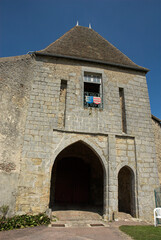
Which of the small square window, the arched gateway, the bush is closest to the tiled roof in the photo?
the small square window

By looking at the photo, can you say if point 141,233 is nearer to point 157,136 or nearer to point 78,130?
point 78,130

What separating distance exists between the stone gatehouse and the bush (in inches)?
12.6

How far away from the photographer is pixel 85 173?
9.48m

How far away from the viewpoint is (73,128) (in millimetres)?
6945

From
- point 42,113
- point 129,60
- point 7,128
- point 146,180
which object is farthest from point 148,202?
point 129,60

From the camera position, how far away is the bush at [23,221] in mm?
4899

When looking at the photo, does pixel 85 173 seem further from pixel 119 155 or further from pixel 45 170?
pixel 45 170

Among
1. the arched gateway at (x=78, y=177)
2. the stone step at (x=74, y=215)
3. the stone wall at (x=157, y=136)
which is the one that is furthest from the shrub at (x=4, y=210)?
the stone wall at (x=157, y=136)

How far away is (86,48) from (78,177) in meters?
6.70

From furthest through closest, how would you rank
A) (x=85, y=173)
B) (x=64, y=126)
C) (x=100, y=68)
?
(x=85, y=173) → (x=100, y=68) → (x=64, y=126)

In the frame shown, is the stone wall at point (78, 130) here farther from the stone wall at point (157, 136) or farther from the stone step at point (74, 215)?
the stone wall at point (157, 136)

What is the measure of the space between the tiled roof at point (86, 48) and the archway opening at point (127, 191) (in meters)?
4.94

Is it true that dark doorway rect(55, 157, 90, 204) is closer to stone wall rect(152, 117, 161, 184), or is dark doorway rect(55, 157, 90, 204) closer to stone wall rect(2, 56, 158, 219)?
stone wall rect(2, 56, 158, 219)

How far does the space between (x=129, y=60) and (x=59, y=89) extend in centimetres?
429
